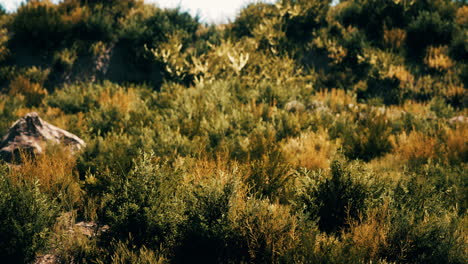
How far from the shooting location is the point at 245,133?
6.77 m

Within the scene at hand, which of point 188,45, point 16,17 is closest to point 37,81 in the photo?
point 16,17

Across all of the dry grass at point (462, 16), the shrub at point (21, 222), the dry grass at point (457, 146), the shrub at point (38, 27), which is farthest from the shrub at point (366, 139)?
the shrub at point (38, 27)

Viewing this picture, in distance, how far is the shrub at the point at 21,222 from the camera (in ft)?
9.98

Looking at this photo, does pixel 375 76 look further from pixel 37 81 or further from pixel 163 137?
pixel 37 81

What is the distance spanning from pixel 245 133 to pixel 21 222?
4.42m

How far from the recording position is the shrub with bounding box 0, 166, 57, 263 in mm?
3043

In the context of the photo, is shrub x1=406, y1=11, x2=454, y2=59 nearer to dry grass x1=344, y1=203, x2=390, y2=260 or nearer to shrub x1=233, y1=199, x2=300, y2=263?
dry grass x1=344, y1=203, x2=390, y2=260

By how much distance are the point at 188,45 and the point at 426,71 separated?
9.41 m

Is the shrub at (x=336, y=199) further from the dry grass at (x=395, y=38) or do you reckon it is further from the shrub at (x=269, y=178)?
the dry grass at (x=395, y=38)

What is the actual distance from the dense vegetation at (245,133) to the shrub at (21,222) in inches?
0.6

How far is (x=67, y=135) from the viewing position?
6047 mm

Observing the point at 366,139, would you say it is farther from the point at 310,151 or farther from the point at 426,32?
the point at 426,32

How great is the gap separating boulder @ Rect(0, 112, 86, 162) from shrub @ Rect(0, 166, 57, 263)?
1.83 m

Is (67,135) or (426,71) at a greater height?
(426,71)
